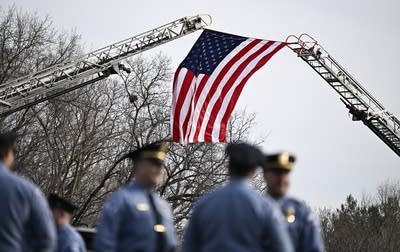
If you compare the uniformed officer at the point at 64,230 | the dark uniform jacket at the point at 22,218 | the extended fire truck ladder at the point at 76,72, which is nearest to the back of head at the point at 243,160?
the dark uniform jacket at the point at 22,218

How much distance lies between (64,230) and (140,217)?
7.63ft

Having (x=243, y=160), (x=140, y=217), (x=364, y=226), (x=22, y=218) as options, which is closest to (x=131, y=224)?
(x=140, y=217)

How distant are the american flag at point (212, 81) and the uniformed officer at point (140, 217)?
8.33 meters

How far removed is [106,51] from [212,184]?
30.2 feet

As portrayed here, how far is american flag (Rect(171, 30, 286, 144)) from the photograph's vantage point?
15.3 m

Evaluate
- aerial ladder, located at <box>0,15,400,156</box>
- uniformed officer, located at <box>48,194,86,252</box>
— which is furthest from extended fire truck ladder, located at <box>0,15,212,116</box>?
uniformed officer, located at <box>48,194,86,252</box>

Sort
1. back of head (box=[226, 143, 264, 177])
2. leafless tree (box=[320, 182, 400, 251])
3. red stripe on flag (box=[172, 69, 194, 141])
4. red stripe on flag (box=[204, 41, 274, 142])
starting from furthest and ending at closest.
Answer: leafless tree (box=[320, 182, 400, 251])
red stripe on flag (box=[204, 41, 274, 142])
red stripe on flag (box=[172, 69, 194, 141])
back of head (box=[226, 143, 264, 177])

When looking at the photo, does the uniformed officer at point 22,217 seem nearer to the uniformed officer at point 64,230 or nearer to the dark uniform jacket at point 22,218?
the dark uniform jacket at point 22,218

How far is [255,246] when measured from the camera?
5.56 metres

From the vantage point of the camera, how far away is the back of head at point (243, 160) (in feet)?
19.2

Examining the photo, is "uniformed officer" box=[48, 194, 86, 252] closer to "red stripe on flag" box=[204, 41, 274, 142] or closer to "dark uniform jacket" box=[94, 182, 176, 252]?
"dark uniform jacket" box=[94, 182, 176, 252]

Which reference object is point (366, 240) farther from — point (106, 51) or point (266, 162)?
point (266, 162)

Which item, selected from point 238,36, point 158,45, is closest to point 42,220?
point 238,36

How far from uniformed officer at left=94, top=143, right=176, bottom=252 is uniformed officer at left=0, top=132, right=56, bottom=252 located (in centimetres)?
42
